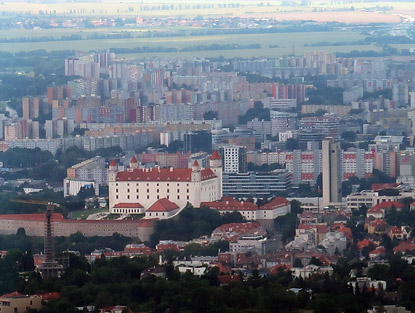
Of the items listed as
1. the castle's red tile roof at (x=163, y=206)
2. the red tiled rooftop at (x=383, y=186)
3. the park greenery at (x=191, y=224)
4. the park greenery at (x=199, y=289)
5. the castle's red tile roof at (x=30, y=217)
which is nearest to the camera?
the park greenery at (x=199, y=289)

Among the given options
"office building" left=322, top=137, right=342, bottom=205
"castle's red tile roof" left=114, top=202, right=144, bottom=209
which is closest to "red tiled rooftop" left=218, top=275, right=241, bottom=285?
"castle's red tile roof" left=114, top=202, right=144, bottom=209

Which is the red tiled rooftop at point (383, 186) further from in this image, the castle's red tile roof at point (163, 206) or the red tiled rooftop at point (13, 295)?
the red tiled rooftop at point (13, 295)

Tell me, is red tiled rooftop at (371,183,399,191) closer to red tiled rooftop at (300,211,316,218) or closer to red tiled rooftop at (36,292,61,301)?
red tiled rooftop at (300,211,316,218)

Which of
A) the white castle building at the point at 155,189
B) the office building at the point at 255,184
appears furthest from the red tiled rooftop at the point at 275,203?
the office building at the point at 255,184

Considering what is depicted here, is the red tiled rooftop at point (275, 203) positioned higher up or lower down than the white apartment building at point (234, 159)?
higher up

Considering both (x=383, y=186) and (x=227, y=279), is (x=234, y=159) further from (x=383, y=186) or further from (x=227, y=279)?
(x=227, y=279)

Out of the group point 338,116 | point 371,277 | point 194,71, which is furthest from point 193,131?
point 371,277
